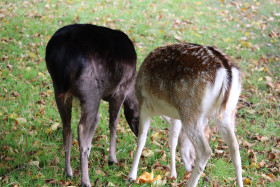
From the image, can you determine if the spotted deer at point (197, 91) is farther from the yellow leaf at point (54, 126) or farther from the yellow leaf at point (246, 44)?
the yellow leaf at point (246, 44)

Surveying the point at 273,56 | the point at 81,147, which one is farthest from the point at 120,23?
the point at 81,147

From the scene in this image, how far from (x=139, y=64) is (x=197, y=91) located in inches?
152

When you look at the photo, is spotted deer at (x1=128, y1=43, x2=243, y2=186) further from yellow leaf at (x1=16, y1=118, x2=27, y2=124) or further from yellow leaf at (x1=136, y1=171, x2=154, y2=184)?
yellow leaf at (x1=16, y1=118, x2=27, y2=124)

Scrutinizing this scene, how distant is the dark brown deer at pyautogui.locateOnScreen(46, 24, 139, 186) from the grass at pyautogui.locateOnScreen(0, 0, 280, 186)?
268mm

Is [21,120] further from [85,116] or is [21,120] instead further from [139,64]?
[139,64]

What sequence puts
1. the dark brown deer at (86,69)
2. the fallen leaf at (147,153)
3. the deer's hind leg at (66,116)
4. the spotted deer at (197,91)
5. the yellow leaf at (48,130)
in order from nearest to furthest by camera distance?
1. the spotted deer at (197,91)
2. the dark brown deer at (86,69)
3. the deer's hind leg at (66,116)
4. the fallen leaf at (147,153)
5. the yellow leaf at (48,130)

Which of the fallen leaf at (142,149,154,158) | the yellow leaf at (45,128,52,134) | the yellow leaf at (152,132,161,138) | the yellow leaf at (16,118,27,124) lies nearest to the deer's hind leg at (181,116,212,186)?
the fallen leaf at (142,149,154,158)

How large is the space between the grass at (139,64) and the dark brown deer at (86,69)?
0.88 ft

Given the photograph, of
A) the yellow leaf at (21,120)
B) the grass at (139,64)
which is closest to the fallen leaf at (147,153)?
the grass at (139,64)

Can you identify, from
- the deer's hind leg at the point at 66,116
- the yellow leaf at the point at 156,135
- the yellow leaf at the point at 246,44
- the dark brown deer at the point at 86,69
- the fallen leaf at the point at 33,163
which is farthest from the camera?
the yellow leaf at the point at 246,44

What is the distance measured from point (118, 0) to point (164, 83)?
774 cm

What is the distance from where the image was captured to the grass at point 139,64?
4137 millimetres

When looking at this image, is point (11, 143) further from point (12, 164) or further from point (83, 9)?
point (83, 9)

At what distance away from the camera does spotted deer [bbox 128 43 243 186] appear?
3145mm
